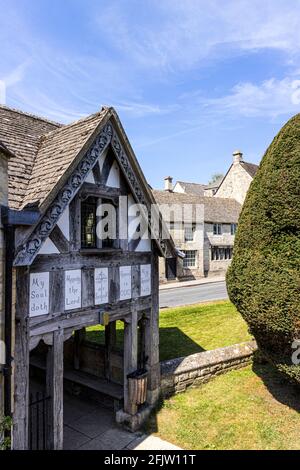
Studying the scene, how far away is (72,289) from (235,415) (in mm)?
5462

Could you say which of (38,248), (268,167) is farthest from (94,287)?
(268,167)

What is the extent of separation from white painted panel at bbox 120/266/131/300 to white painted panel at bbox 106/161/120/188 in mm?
2081

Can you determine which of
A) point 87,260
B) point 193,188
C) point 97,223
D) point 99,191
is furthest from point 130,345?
point 193,188

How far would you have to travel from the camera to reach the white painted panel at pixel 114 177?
26.7 ft

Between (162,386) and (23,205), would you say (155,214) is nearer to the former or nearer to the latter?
(23,205)

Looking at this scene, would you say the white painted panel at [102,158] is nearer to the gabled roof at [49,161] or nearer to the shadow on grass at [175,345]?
the gabled roof at [49,161]

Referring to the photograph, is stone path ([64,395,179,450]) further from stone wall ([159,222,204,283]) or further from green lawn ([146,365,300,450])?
stone wall ([159,222,204,283])

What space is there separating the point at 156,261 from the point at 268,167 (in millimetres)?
3953

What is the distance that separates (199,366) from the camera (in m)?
10.3

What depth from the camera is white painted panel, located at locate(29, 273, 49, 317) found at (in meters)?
6.33

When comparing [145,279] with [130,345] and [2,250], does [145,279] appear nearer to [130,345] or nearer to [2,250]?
[130,345]

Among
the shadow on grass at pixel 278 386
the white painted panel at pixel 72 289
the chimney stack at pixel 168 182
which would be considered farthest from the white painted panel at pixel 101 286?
the chimney stack at pixel 168 182

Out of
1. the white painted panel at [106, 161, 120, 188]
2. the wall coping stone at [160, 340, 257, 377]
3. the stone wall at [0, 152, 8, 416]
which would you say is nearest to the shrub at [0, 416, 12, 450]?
the stone wall at [0, 152, 8, 416]
